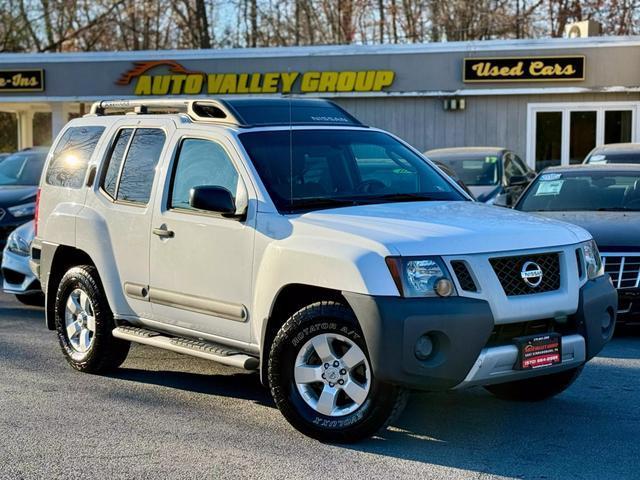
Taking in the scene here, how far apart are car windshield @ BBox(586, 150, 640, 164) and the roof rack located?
7.16 m

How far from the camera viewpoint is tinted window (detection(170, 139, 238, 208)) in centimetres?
628

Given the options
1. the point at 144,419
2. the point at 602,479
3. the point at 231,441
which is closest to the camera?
the point at 602,479

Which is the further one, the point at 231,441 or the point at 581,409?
the point at 581,409

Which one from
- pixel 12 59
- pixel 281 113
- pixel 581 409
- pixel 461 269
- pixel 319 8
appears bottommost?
pixel 581 409

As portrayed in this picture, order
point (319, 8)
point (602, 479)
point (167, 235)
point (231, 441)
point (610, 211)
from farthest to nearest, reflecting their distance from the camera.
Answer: point (319, 8), point (610, 211), point (167, 235), point (231, 441), point (602, 479)

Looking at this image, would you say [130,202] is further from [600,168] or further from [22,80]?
[22,80]

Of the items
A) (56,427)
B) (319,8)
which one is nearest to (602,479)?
(56,427)

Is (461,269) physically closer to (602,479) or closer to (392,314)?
(392,314)

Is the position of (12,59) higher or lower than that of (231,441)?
higher

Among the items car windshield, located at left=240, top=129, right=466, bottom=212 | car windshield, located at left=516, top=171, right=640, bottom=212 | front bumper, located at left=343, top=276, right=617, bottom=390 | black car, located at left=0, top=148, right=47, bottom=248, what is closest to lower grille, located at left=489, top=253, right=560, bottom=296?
front bumper, located at left=343, top=276, right=617, bottom=390

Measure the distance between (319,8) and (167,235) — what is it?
114 feet

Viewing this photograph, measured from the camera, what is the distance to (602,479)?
4.87 metres

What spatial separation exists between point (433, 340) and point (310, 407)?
0.87 m

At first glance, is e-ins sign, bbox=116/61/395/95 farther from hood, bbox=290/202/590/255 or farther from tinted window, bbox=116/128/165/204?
hood, bbox=290/202/590/255
